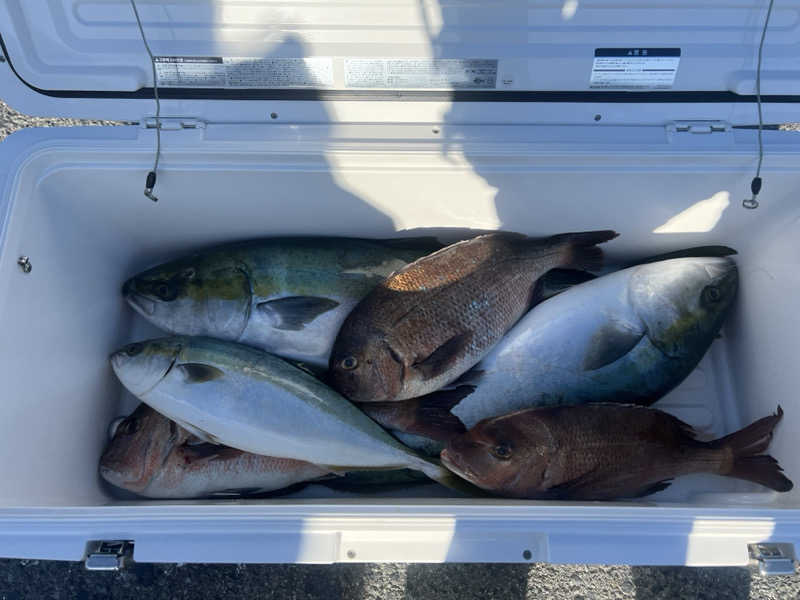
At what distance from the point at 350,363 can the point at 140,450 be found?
1.71ft

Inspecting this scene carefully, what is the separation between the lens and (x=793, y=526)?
3.16ft

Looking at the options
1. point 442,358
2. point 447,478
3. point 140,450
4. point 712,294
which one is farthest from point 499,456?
point 140,450

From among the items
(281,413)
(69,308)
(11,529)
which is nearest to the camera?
(11,529)

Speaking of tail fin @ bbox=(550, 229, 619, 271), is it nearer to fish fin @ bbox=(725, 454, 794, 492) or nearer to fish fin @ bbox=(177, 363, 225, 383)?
fish fin @ bbox=(725, 454, 794, 492)

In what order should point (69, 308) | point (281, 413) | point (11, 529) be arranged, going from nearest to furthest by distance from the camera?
point (11, 529) < point (281, 413) < point (69, 308)

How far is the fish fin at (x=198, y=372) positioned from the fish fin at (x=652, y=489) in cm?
94

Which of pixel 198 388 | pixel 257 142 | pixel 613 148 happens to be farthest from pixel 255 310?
pixel 613 148

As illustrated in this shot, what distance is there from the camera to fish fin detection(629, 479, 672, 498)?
4.09 feet

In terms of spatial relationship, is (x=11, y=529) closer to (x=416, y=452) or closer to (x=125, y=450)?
(x=125, y=450)

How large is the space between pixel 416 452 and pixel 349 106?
2.54 ft

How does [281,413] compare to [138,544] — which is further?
[281,413]

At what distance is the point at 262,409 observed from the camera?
3.96ft

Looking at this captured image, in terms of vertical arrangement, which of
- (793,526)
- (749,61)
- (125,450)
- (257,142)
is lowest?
(125,450)

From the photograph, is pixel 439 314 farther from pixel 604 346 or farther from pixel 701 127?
pixel 701 127
